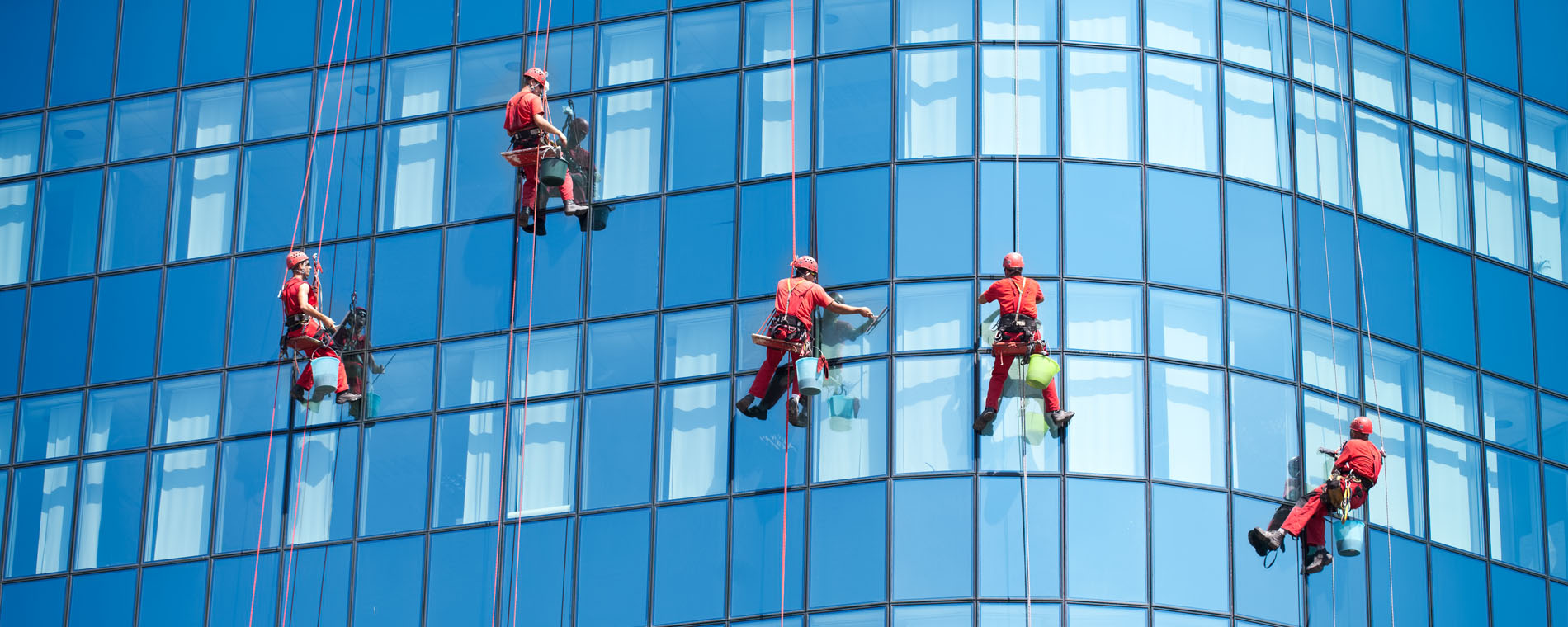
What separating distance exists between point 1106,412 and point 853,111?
588cm

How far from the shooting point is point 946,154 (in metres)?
37.3

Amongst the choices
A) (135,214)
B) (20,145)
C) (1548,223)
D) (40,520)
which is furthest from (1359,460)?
(20,145)

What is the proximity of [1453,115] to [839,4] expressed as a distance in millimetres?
10521

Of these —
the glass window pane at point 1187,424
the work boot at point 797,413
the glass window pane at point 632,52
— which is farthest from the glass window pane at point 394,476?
the glass window pane at point 1187,424

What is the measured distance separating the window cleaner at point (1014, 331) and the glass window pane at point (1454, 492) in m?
6.71

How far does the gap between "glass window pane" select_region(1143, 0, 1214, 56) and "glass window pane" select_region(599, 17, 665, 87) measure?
7.51m

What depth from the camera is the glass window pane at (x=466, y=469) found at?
38.1m

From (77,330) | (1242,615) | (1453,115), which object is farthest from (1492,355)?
(77,330)

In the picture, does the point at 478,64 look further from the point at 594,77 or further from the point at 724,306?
the point at 724,306

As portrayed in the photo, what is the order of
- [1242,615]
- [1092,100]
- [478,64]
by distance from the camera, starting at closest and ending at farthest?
[1242,615] < [1092,100] < [478,64]

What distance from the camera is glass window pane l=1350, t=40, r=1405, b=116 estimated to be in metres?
40.2

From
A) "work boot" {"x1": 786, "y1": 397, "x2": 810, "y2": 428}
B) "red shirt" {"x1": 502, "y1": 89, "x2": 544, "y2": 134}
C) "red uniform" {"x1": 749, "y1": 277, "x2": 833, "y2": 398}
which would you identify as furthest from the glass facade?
"red shirt" {"x1": 502, "y1": 89, "x2": 544, "y2": 134}

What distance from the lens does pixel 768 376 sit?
120 feet

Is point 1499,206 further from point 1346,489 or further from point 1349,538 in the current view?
point 1349,538
